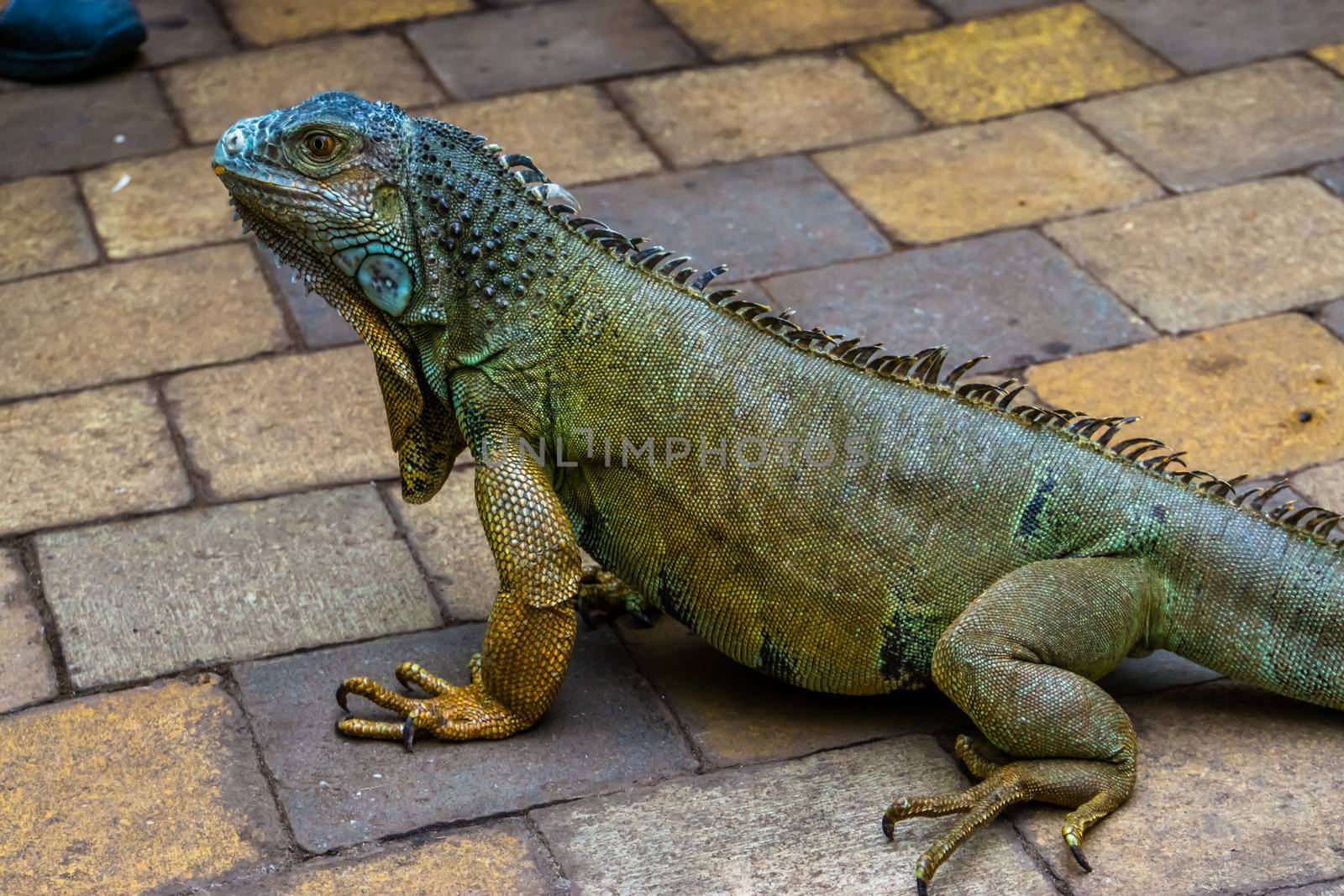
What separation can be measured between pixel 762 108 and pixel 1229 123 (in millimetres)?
1782

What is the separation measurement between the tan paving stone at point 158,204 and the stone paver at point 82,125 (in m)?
0.14

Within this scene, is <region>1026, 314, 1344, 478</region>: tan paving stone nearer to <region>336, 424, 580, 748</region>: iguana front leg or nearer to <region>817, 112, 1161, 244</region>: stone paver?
<region>817, 112, 1161, 244</region>: stone paver

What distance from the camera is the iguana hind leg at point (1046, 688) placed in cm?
342

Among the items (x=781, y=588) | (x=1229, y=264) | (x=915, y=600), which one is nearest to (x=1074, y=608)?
(x=915, y=600)

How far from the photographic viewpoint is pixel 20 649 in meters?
4.12

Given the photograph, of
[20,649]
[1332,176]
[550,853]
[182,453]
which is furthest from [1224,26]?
[20,649]

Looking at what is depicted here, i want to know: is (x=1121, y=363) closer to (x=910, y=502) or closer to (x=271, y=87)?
(x=910, y=502)

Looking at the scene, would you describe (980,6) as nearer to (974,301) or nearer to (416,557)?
(974,301)

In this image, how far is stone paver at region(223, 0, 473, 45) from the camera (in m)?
7.57

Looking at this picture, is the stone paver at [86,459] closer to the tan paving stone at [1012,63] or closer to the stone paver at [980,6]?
the tan paving stone at [1012,63]

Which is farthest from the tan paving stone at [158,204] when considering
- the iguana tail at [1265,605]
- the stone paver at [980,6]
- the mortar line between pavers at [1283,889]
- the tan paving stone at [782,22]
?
the mortar line between pavers at [1283,889]

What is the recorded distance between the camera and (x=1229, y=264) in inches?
222

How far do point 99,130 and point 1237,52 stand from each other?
4576 mm

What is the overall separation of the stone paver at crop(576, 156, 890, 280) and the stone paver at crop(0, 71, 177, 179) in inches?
72.8
